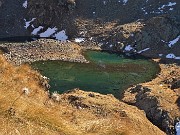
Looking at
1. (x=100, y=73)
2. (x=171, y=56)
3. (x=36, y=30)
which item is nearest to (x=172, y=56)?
(x=171, y=56)

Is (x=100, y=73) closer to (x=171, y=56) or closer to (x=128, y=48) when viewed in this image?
(x=128, y=48)

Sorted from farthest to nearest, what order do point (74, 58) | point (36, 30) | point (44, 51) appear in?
1. point (36, 30)
2. point (44, 51)
3. point (74, 58)

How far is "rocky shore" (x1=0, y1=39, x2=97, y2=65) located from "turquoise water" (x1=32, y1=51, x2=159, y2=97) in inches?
92.6

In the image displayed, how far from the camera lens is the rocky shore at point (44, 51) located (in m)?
75.3

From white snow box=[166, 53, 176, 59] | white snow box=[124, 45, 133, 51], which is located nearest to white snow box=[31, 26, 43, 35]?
white snow box=[124, 45, 133, 51]

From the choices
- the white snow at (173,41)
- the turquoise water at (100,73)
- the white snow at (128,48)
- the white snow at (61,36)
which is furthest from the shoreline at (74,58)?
the white snow at (173,41)

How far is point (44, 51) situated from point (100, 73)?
55.0ft

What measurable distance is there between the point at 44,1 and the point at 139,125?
226 feet

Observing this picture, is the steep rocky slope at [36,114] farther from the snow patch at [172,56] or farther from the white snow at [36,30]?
the white snow at [36,30]

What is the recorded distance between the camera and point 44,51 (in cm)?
7812

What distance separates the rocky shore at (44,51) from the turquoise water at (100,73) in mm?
2352

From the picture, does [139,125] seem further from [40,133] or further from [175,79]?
[175,79]

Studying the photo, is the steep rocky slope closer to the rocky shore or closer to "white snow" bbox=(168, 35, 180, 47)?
the rocky shore

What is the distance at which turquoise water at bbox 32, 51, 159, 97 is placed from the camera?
2341 inches
